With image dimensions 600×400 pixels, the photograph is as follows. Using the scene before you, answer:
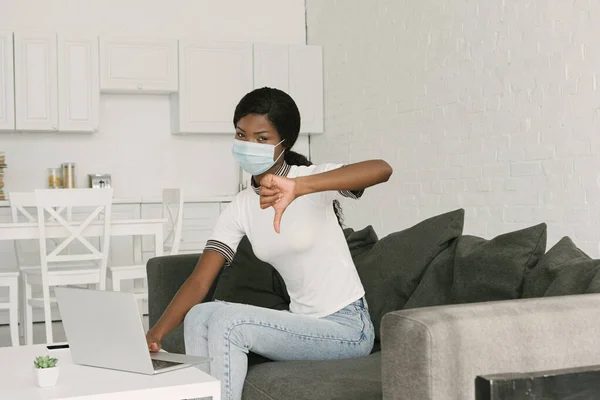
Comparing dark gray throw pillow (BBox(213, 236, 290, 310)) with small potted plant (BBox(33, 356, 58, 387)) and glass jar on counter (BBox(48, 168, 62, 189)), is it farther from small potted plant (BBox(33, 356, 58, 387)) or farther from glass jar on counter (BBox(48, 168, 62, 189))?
glass jar on counter (BBox(48, 168, 62, 189))

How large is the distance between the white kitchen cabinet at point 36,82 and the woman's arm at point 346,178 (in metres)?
4.51

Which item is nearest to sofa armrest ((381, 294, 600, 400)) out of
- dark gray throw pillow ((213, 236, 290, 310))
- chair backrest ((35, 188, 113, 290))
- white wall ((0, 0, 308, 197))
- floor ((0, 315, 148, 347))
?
dark gray throw pillow ((213, 236, 290, 310))

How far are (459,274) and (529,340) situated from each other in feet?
2.95

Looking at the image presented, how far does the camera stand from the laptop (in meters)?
1.80

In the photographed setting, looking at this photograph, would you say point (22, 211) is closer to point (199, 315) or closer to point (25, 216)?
point (25, 216)

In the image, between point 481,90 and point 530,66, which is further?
point 481,90

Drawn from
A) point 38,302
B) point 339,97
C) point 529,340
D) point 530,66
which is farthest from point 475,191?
point 529,340

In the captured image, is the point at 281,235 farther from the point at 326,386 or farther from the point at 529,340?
the point at 529,340

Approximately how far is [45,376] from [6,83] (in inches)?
187

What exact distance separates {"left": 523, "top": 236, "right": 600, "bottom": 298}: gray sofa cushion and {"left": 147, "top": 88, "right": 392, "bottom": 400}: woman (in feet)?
1.54

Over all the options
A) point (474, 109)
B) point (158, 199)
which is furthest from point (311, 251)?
point (158, 199)

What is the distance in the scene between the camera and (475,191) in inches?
192

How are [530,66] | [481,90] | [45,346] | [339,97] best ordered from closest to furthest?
[45,346] → [530,66] → [481,90] → [339,97]

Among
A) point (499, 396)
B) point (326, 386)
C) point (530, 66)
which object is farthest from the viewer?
point (530, 66)
